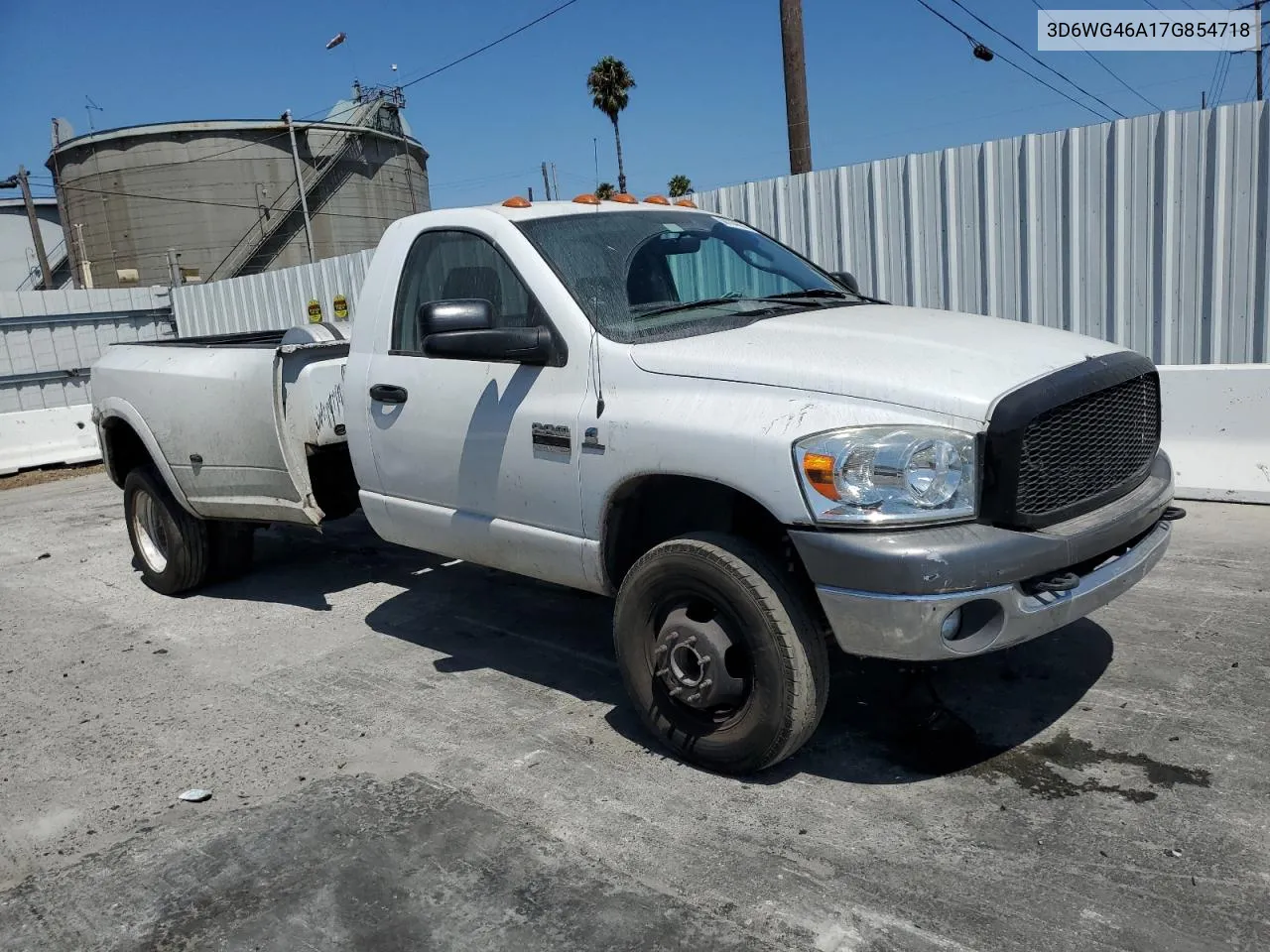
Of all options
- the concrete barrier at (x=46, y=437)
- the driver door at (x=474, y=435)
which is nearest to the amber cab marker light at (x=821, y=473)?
the driver door at (x=474, y=435)

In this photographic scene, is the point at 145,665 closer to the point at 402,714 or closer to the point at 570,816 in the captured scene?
the point at 402,714

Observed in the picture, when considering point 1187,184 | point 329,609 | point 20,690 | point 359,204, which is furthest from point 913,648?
point 359,204

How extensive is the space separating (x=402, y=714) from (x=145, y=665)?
1.80 metres

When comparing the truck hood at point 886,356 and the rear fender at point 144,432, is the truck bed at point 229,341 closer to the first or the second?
the rear fender at point 144,432

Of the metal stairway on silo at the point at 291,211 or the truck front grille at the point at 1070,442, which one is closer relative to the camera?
the truck front grille at the point at 1070,442

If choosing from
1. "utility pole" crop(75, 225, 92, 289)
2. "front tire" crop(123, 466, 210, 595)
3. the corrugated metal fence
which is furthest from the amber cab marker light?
"utility pole" crop(75, 225, 92, 289)

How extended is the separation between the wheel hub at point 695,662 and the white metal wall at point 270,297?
10.7m

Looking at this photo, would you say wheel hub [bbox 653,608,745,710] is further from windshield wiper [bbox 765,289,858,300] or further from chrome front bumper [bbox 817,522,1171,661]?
windshield wiper [bbox 765,289,858,300]

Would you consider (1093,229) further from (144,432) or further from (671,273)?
(144,432)

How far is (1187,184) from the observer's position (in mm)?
7000

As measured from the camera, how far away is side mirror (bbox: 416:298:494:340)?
385 centimetres

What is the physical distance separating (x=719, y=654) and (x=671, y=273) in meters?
1.74

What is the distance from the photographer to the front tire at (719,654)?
10.8 ft

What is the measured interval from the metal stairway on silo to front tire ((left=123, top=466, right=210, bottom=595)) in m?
38.2
